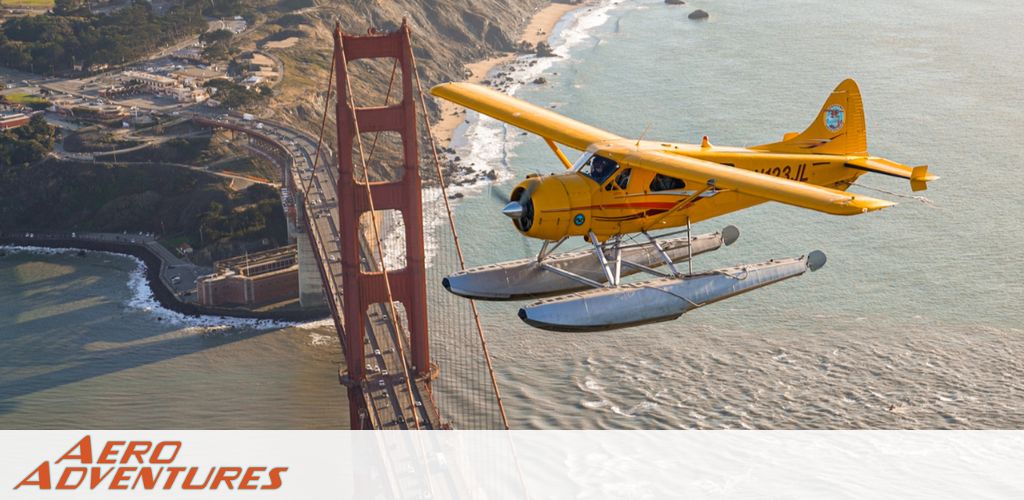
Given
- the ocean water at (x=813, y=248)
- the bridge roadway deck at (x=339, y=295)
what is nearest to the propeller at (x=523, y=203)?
the ocean water at (x=813, y=248)

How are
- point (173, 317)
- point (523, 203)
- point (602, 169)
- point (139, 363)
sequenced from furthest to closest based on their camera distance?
point (173, 317) → point (139, 363) → point (602, 169) → point (523, 203)

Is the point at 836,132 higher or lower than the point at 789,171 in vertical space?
higher

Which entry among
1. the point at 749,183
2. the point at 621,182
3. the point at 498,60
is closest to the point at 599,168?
the point at 621,182

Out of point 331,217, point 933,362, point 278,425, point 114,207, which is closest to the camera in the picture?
point 278,425

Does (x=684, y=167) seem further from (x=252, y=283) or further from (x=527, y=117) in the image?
(x=252, y=283)

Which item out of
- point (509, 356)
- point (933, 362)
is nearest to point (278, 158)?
point (509, 356)

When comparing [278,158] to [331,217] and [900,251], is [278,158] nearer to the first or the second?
[331,217]
